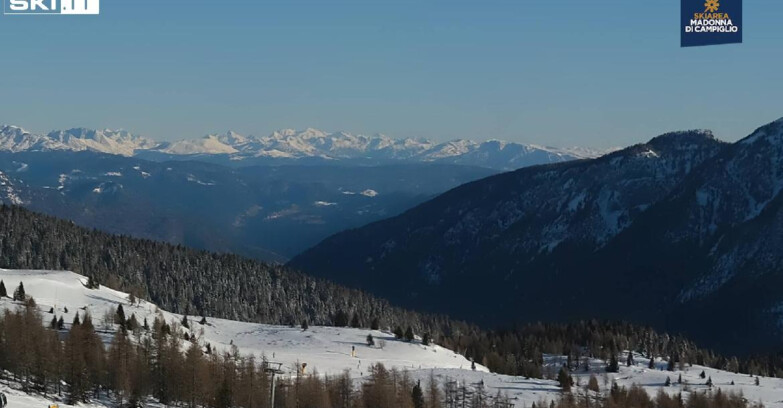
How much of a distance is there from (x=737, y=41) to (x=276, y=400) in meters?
114

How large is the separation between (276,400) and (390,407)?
2060 centimetres

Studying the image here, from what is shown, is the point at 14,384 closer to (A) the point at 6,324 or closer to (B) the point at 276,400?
(A) the point at 6,324

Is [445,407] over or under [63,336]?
under

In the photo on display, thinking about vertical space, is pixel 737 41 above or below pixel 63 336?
above

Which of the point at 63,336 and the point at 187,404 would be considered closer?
the point at 187,404

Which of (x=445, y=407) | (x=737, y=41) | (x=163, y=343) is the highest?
(x=737, y=41)

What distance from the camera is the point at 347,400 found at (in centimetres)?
18562

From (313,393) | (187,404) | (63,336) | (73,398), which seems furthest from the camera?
(63,336)

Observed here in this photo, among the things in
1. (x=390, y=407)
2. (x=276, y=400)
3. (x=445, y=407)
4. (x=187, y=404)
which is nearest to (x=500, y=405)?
(x=445, y=407)

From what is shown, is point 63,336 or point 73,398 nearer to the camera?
point 73,398

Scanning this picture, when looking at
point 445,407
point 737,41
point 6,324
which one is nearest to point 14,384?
point 6,324

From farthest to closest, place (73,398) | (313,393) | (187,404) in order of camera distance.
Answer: (313,393), (187,404), (73,398)

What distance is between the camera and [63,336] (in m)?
195

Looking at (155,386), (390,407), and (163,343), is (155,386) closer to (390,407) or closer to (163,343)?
(163,343)
